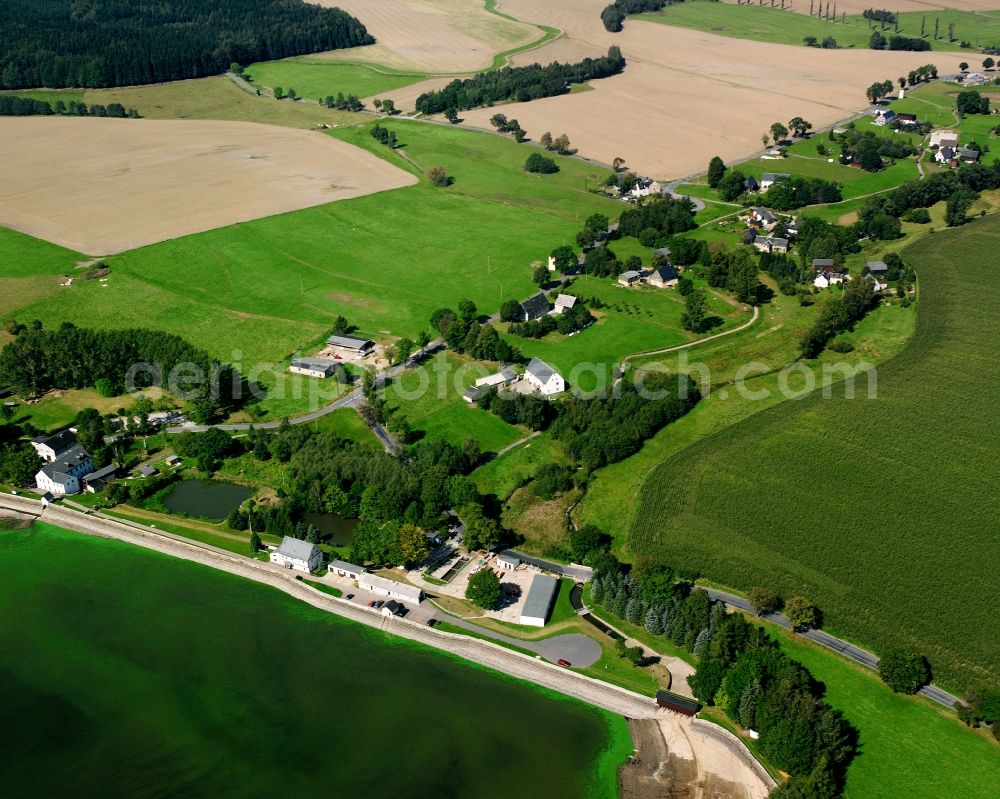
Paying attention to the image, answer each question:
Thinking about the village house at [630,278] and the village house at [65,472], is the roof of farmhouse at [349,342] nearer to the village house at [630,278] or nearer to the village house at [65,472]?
the village house at [65,472]

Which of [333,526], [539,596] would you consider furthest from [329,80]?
[539,596]

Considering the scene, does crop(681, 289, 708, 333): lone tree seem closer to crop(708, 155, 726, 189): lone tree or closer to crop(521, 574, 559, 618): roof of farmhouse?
crop(521, 574, 559, 618): roof of farmhouse

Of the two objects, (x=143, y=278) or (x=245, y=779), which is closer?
(x=245, y=779)

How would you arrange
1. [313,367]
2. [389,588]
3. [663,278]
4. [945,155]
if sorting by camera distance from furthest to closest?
[945,155] → [663,278] → [313,367] → [389,588]

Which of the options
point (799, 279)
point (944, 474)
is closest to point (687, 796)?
point (944, 474)

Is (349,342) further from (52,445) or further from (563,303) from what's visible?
(52,445)

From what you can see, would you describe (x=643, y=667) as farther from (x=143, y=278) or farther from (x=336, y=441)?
(x=143, y=278)
